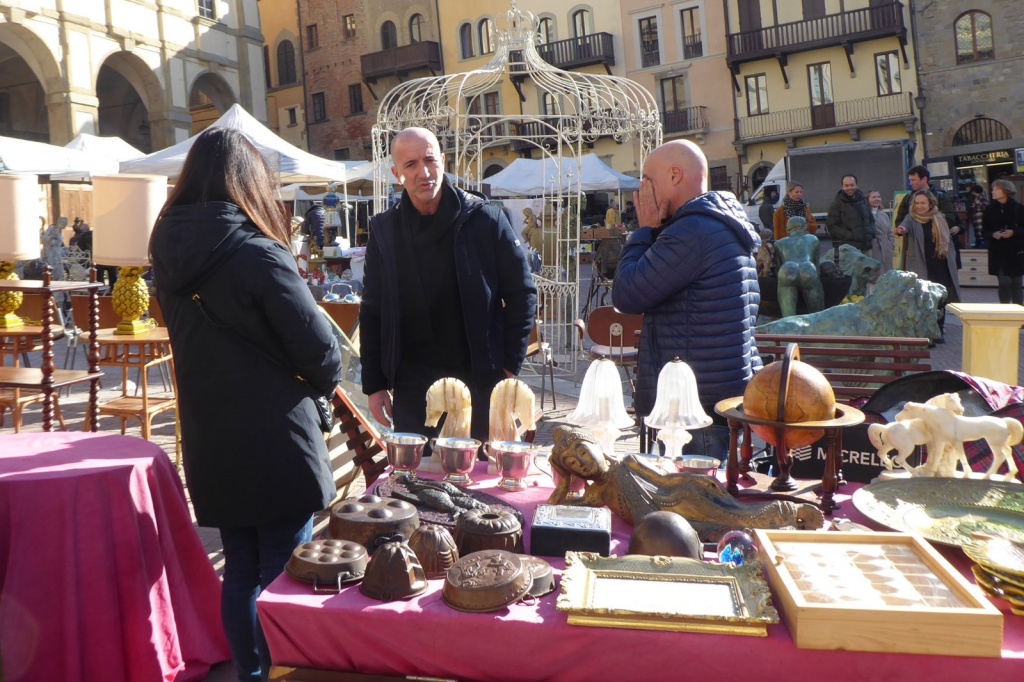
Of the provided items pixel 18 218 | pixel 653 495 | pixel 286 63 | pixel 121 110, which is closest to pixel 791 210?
pixel 18 218

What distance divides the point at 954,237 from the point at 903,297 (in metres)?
6.13

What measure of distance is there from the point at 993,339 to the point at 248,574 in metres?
2.81

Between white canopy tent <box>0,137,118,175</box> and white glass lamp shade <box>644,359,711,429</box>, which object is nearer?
white glass lamp shade <box>644,359,711,429</box>

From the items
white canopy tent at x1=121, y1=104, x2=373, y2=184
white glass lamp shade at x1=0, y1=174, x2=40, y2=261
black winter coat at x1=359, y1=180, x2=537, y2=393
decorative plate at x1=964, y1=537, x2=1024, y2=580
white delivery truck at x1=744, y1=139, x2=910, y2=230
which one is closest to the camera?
decorative plate at x1=964, y1=537, x2=1024, y2=580

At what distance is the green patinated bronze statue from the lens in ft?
5.99

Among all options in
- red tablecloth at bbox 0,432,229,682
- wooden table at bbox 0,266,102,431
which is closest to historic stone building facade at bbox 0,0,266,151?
wooden table at bbox 0,266,102,431

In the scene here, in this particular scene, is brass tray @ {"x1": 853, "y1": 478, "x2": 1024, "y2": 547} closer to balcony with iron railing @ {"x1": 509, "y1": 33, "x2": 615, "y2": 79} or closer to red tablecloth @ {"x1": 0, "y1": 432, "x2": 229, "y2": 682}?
red tablecloth @ {"x1": 0, "y1": 432, "x2": 229, "y2": 682}

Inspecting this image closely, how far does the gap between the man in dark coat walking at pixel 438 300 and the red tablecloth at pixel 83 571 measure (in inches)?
35.8

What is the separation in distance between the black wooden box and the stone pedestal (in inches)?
87.9

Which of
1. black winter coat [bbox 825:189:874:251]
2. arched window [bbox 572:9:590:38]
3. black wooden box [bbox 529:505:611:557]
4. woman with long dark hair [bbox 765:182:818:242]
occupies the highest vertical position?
arched window [bbox 572:9:590:38]

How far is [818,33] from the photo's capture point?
26.6 m

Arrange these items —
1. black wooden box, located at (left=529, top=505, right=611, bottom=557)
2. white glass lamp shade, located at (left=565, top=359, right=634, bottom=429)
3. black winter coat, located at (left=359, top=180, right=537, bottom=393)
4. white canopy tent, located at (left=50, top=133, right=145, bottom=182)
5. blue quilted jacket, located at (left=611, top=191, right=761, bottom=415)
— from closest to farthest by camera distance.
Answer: black wooden box, located at (left=529, top=505, right=611, bottom=557), white glass lamp shade, located at (left=565, top=359, right=634, bottom=429), blue quilted jacket, located at (left=611, top=191, right=761, bottom=415), black winter coat, located at (left=359, top=180, right=537, bottom=393), white canopy tent, located at (left=50, top=133, right=145, bottom=182)

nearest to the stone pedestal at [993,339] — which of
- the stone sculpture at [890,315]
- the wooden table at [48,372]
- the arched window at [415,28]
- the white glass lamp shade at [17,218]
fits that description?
the stone sculpture at [890,315]

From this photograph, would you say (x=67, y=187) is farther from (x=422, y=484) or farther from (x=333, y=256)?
(x=422, y=484)
